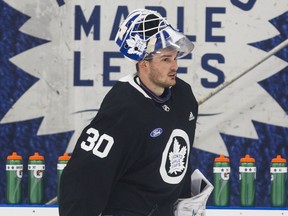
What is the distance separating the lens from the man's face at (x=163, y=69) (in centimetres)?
393

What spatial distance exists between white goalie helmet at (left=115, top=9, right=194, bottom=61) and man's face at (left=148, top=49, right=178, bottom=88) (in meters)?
0.02

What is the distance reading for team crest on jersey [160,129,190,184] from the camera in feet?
12.9

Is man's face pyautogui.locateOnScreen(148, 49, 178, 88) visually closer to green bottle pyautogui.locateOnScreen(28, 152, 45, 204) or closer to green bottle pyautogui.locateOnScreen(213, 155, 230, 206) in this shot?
green bottle pyautogui.locateOnScreen(213, 155, 230, 206)

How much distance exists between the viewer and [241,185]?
20.9 feet

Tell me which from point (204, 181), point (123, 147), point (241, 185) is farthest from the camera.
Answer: point (241, 185)

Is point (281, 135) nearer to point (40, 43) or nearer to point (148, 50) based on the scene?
point (40, 43)

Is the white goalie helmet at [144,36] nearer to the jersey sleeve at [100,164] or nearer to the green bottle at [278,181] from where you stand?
the jersey sleeve at [100,164]

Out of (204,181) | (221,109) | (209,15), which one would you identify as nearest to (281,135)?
(221,109)

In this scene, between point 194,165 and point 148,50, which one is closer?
point 148,50

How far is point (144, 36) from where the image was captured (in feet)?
13.0

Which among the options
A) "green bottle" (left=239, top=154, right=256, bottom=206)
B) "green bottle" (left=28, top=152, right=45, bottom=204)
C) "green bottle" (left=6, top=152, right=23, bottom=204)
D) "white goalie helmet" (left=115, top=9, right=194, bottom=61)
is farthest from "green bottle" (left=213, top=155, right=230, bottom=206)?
"white goalie helmet" (left=115, top=9, right=194, bottom=61)

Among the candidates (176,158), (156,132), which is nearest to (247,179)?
(176,158)

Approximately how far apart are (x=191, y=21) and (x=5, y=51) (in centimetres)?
105

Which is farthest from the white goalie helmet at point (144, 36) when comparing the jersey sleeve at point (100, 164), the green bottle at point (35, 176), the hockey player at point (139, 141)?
the green bottle at point (35, 176)
